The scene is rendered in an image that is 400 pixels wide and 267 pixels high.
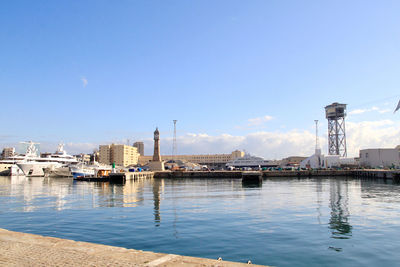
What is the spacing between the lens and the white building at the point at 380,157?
10225 centimetres

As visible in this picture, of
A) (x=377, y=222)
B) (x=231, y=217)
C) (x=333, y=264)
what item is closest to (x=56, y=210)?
(x=231, y=217)

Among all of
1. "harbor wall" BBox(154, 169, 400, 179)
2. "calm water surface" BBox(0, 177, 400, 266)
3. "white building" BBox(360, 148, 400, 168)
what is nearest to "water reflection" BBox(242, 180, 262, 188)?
"calm water surface" BBox(0, 177, 400, 266)

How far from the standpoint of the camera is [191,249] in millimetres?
13398

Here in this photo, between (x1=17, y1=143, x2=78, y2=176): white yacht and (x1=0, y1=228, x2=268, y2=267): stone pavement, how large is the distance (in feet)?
328

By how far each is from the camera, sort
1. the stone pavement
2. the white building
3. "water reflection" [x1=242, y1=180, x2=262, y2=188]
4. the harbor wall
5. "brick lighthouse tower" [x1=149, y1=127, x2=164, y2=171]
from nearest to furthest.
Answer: the stone pavement → "water reflection" [x1=242, y1=180, x2=262, y2=188] → the harbor wall → the white building → "brick lighthouse tower" [x1=149, y1=127, x2=164, y2=171]

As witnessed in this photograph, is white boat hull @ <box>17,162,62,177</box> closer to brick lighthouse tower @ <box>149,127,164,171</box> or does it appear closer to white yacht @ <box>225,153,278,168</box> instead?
brick lighthouse tower @ <box>149,127,164,171</box>

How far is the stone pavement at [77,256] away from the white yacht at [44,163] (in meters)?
99.9

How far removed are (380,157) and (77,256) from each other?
11823cm

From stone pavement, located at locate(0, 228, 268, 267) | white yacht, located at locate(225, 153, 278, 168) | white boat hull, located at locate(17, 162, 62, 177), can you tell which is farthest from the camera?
white yacht, located at locate(225, 153, 278, 168)

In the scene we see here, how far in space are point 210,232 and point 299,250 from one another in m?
5.10

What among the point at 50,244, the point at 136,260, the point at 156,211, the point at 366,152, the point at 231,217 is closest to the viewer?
the point at 136,260

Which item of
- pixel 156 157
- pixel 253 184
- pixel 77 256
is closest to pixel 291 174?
pixel 253 184

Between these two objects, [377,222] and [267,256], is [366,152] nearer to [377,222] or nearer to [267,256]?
[377,222]

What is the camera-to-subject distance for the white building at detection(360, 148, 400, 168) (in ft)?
335
